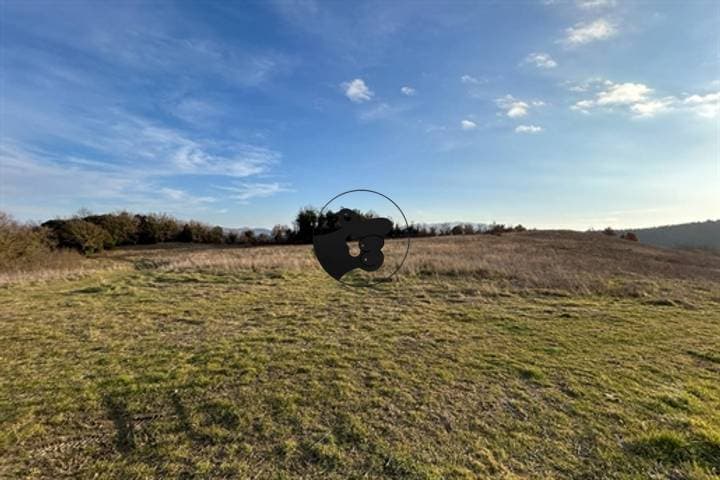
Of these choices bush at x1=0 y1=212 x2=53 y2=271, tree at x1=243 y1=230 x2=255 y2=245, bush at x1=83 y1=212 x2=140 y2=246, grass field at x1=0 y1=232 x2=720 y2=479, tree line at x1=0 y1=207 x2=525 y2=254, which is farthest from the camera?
tree at x1=243 y1=230 x2=255 y2=245

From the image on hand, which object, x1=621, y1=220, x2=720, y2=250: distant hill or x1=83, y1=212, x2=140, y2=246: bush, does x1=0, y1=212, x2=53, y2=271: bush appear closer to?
x1=83, y1=212, x2=140, y2=246: bush

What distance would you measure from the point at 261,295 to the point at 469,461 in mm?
7624

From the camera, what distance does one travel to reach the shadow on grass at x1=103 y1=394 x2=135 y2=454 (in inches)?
116

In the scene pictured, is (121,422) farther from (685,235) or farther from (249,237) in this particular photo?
(685,235)

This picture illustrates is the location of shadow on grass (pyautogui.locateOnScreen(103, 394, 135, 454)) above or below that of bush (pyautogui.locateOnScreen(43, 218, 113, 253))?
below

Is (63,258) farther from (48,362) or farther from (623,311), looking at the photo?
(623,311)

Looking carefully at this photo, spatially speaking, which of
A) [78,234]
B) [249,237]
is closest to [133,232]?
[78,234]

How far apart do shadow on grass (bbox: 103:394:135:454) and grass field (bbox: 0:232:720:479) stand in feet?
0.06

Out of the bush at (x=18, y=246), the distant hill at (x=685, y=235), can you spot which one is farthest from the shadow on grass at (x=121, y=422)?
the distant hill at (x=685, y=235)

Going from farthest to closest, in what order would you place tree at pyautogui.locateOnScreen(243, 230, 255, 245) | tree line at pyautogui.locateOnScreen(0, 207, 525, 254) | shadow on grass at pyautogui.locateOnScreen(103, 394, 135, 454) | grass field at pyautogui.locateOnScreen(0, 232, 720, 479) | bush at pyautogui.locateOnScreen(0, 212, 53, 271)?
tree at pyautogui.locateOnScreen(243, 230, 255, 245)
tree line at pyautogui.locateOnScreen(0, 207, 525, 254)
bush at pyautogui.locateOnScreen(0, 212, 53, 271)
shadow on grass at pyautogui.locateOnScreen(103, 394, 135, 454)
grass field at pyautogui.locateOnScreen(0, 232, 720, 479)

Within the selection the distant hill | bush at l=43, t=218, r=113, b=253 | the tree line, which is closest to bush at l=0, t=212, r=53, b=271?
the tree line

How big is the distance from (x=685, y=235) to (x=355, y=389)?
55056 millimetres

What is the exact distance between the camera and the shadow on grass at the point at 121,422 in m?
2.95

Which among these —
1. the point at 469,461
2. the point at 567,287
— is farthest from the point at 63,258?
the point at 567,287
